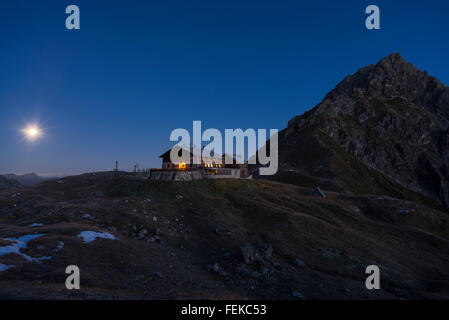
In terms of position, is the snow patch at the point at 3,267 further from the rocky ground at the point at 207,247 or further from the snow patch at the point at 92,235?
the snow patch at the point at 92,235

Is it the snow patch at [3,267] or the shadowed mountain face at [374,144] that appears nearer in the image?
the snow patch at [3,267]

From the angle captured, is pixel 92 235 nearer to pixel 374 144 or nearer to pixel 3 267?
pixel 3 267

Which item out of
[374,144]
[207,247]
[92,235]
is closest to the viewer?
[92,235]

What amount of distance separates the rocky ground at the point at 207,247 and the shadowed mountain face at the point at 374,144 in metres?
69.9

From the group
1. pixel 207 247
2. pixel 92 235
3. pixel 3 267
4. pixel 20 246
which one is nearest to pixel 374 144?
pixel 207 247

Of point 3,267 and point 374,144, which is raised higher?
point 374,144

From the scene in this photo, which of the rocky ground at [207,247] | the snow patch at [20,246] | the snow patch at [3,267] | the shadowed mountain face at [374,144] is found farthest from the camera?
the shadowed mountain face at [374,144]

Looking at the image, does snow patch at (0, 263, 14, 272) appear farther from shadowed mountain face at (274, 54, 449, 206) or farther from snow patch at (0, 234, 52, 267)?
shadowed mountain face at (274, 54, 449, 206)

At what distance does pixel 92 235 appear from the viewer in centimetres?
2633

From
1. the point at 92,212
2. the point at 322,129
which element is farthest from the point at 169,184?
the point at 322,129

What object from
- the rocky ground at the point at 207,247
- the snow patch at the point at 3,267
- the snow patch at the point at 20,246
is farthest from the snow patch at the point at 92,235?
the snow patch at the point at 3,267

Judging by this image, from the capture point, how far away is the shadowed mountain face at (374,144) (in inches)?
5295

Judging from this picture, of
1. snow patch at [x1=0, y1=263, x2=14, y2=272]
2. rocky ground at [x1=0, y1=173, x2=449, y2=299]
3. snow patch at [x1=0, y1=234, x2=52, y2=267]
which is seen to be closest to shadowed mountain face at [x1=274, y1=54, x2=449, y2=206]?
rocky ground at [x1=0, y1=173, x2=449, y2=299]

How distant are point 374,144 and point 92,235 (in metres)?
183
